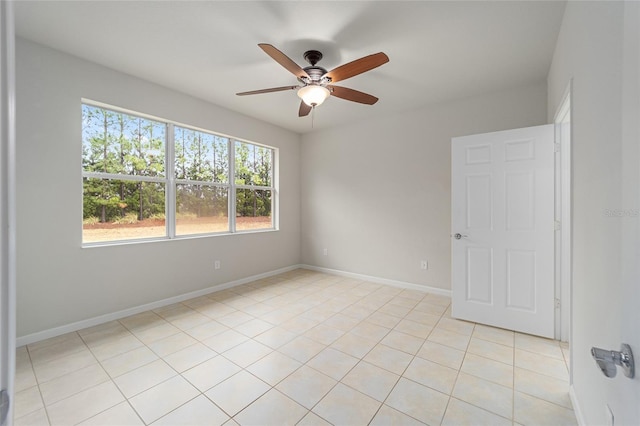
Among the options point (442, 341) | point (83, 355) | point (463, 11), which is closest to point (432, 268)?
point (442, 341)

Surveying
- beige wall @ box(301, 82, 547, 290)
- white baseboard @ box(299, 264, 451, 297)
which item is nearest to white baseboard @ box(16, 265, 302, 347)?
white baseboard @ box(299, 264, 451, 297)

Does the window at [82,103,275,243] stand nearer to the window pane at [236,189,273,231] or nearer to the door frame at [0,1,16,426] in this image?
the window pane at [236,189,273,231]

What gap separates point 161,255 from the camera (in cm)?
332

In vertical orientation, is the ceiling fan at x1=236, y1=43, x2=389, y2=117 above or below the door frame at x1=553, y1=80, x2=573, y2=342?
above

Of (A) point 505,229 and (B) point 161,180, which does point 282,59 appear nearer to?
(B) point 161,180

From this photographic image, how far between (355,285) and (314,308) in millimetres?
1145

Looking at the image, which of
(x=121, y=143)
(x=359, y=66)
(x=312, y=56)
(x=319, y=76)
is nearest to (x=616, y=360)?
(x=359, y=66)

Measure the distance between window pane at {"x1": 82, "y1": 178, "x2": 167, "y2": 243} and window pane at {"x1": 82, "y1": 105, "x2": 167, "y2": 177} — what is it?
0.53ft

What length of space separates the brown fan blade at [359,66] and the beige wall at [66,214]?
2.32m

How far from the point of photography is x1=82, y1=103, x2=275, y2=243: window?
2900mm

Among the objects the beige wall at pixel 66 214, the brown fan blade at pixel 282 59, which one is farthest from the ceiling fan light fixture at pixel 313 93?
the beige wall at pixel 66 214

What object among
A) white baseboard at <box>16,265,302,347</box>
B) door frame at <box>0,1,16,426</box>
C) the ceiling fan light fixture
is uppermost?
the ceiling fan light fixture

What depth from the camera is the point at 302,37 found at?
7.55 feet

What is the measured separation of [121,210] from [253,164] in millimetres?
2091
